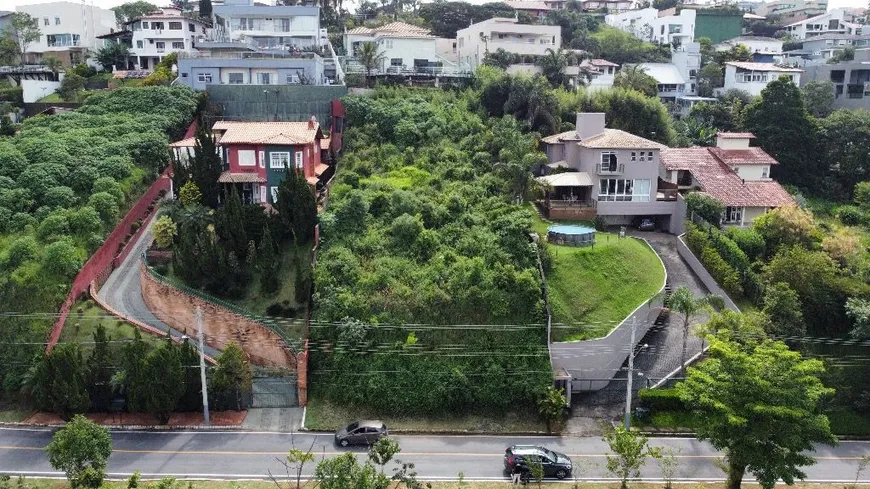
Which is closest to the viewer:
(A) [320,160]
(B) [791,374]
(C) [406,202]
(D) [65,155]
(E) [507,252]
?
(B) [791,374]

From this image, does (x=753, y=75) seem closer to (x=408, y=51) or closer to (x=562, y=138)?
(x=562, y=138)

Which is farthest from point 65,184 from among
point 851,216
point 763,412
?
point 851,216

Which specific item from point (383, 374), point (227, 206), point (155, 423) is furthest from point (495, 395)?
point (227, 206)

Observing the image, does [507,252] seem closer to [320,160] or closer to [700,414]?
[700,414]

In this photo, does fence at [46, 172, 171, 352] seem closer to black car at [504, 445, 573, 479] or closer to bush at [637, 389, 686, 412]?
black car at [504, 445, 573, 479]

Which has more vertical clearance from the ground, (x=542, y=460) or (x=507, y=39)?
(x=507, y=39)
